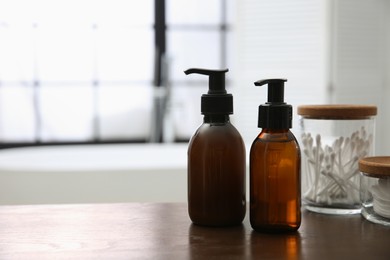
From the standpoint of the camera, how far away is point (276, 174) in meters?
0.58

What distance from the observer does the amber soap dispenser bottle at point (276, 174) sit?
1.89ft

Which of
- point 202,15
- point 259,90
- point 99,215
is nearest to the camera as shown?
point 99,215

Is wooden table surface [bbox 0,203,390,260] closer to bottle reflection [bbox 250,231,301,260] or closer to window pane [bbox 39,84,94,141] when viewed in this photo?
bottle reflection [bbox 250,231,301,260]

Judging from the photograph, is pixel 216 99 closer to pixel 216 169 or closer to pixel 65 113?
pixel 216 169

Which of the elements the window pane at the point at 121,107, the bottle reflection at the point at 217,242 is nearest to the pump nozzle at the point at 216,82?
the bottle reflection at the point at 217,242

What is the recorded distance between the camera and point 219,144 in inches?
23.2

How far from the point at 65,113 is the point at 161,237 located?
2.37 meters

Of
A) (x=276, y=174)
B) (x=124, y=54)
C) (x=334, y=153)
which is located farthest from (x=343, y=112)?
(x=124, y=54)

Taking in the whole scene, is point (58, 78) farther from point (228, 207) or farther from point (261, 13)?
point (228, 207)

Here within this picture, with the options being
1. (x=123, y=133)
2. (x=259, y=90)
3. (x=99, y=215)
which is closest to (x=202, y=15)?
(x=259, y=90)

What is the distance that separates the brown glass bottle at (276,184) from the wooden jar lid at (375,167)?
74 mm

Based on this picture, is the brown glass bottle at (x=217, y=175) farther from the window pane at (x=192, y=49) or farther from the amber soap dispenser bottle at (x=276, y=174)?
the window pane at (x=192, y=49)

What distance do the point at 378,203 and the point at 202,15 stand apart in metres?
2.42

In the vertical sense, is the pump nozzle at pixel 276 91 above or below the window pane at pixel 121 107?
above
